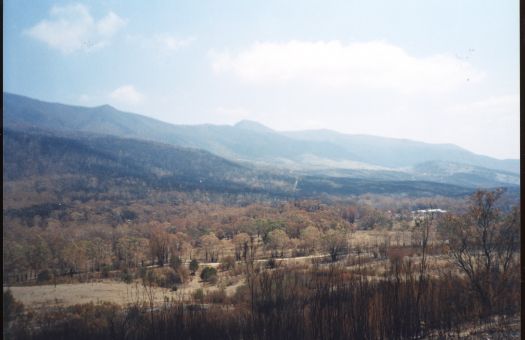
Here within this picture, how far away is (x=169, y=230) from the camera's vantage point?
3002 centimetres

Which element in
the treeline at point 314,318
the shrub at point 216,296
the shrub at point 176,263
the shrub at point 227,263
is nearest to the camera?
the treeline at point 314,318

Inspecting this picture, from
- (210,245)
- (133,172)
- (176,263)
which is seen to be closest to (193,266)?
(176,263)

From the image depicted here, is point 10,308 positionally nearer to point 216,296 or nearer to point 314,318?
point 216,296

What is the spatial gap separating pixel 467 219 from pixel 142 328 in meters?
11.4

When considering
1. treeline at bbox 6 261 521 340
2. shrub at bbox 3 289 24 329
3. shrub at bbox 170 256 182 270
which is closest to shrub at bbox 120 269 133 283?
shrub at bbox 170 256 182 270

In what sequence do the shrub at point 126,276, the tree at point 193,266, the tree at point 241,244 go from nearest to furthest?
1. the shrub at point 126,276
2. the tree at point 193,266
3. the tree at point 241,244

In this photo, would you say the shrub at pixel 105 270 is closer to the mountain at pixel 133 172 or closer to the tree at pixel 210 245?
the tree at pixel 210 245

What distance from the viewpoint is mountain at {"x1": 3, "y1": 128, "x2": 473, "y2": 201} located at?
5175 cm

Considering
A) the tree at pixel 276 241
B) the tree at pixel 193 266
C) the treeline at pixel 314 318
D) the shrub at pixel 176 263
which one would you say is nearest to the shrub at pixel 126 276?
the shrub at pixel 176 263

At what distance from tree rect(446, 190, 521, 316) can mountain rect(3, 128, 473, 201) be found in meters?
35.7

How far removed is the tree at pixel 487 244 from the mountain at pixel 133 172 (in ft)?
117

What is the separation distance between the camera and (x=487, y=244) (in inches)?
528

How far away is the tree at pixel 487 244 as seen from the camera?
12062 mm

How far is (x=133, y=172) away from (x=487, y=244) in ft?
206
